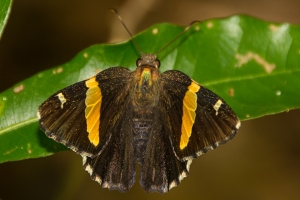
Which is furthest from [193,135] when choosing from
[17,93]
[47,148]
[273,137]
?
Result: [273,137]

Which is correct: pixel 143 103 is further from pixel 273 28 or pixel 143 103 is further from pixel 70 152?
pixel 70 152

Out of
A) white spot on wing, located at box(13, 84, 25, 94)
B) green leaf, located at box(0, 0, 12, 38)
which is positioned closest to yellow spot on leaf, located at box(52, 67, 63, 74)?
white spot on wing, located at box(13, 84, 25, 94)

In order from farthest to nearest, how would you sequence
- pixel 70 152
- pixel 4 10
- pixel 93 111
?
1. pixel 70 152
2. pixel 93 111
3. pixel 4 10

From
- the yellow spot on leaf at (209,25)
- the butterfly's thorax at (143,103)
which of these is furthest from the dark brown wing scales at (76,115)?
the yellow spot on leaf at (209,25)

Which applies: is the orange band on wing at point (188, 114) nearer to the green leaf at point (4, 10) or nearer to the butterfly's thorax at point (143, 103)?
the butterfly's thorax at point (143, 103)

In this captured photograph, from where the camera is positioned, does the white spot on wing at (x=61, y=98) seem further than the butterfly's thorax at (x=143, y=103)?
No

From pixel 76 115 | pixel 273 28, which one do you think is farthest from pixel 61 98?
pixel 273 28
